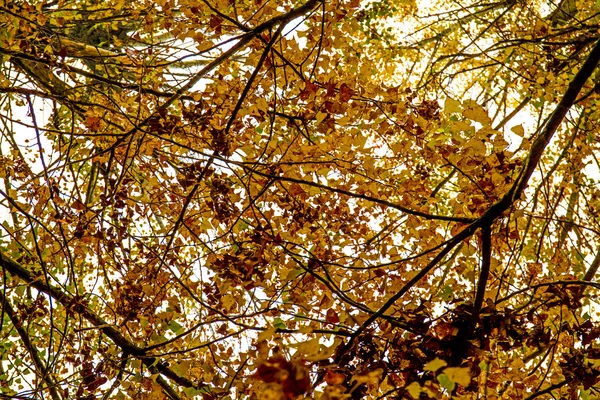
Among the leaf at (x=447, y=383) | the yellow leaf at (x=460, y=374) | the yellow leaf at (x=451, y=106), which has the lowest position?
the yellow leaf at (x=460, y=374)

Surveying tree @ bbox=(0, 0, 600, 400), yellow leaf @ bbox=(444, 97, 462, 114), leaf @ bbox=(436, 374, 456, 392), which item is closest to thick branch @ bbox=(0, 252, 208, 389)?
tree @ bbox=(0, 0, 600, 400)

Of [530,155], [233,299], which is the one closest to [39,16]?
[233,299]

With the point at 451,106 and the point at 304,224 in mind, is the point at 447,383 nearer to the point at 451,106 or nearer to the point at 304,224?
the point at 451,106

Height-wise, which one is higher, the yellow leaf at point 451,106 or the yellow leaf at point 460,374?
the yellow leaf at point 451,106

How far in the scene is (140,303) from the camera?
356cm

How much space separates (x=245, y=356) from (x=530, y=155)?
1524 millimetres

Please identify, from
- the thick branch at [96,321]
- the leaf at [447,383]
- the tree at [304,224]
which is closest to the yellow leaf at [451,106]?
the tree at [304,224]

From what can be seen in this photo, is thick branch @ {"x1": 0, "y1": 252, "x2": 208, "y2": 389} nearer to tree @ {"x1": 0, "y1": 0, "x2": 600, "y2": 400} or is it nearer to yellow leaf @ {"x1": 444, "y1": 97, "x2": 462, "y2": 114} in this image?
tree @ {"x1": 0, "y1": 0, "x2": 600, "y2": 400}

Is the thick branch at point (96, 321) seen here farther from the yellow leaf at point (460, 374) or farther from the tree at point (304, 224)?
the yellow leaf at point (460, 374)

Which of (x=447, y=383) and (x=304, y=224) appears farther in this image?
(x=304, y=224)

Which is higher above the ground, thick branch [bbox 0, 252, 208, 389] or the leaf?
thick branch [bbox 0, 252, 208, 389]

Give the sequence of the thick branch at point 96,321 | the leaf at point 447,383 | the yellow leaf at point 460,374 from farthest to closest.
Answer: the thick branch at point 96,321 → the leaf at point 447,383 → the yellow leaf at point 460,374

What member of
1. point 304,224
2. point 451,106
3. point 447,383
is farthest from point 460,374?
point 304,224

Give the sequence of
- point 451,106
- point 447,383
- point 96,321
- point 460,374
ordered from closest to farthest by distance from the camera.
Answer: point 460,374, point 447,383, point 451,106, point 96,321
